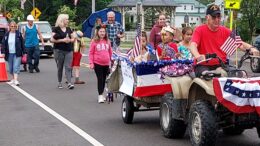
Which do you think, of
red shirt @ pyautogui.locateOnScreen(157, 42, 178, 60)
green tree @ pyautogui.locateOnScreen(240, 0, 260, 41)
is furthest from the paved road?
green tree @ pyautogui.locateOnScreen(240, 0, 260, 41)

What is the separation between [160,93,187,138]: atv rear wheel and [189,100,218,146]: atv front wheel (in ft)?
2.60

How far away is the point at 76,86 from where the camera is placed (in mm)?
16609

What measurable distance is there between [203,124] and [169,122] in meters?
1.25

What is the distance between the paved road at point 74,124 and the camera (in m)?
8.54

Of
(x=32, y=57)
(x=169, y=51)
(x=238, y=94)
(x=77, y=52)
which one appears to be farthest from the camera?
(x=32, y=57)

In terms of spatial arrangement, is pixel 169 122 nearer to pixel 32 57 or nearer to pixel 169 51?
pixel 169 51

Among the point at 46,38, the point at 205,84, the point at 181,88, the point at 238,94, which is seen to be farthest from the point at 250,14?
the point at 238,94

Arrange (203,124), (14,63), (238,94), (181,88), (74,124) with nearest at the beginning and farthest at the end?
(238,94)
(203,124)
(181,88)
(74,124)
(14,63)

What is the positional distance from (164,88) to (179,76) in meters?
0.99

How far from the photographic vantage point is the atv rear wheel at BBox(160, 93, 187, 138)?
331 inches

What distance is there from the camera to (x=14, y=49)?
17.0m

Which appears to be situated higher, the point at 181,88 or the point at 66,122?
the point at 181,88

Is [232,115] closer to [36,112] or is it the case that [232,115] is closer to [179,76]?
[179,76]

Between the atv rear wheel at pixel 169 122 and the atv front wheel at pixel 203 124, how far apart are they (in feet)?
2.60
